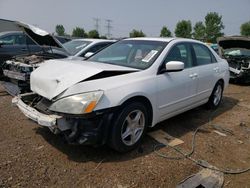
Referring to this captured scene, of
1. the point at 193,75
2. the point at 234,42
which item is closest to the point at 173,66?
the point at 193,75

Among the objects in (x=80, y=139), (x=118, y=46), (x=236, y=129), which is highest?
(x=118, y=46)

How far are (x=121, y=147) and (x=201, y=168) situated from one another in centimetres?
108

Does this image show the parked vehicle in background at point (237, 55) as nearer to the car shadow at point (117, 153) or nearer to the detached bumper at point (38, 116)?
the car shadow at point (117, 153)

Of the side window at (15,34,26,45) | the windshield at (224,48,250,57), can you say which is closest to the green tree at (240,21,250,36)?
the windshield at (224,48,250,57)

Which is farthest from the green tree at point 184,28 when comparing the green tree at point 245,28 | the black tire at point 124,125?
the black tire at point 124,125

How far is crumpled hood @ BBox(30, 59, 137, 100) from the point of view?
3.09m

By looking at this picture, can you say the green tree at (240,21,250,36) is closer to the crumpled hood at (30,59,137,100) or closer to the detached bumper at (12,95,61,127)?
the crumpled hood at (30,59,137,100)

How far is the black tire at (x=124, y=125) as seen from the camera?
311 centimetres

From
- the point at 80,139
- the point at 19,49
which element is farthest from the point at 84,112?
the point at 19,49

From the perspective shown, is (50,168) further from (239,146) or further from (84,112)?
(239,146)

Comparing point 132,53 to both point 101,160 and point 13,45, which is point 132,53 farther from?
point 13,45

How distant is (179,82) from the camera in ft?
13.4

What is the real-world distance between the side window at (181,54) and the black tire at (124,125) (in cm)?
104

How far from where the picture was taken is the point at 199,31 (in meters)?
49.9
